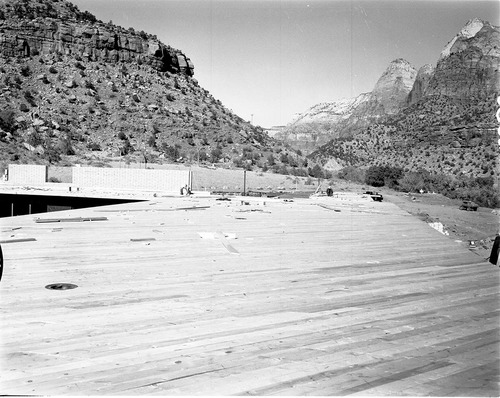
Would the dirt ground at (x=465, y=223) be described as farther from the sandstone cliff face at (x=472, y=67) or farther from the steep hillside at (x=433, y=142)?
the sandstone cliff face at (x=472, y=67)

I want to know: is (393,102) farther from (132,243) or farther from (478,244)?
(132,243)

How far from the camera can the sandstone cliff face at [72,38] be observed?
53.8 metres

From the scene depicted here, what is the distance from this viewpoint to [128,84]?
55.5 metres

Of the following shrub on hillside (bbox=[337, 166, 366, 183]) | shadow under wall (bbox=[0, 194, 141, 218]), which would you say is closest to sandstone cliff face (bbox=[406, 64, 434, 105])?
shrub on hillside (bbox=[337, 166, 366, 183])

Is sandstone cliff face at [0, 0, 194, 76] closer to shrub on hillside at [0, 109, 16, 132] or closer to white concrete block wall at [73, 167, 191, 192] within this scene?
shrub on hillside at [0, 109, 16, 132]

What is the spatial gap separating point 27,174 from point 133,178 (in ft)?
23.4

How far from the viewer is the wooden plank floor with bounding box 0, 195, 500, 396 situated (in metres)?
3.23

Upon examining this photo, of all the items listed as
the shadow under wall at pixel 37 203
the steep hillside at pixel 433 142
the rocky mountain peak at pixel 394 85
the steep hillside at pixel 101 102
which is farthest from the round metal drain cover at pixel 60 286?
the rocky mountain peak at pixel 394 85

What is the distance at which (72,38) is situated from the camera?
56.6m

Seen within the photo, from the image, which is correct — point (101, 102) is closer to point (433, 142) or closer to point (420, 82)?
point (433, 142)

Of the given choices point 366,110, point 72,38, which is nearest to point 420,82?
point 366,110

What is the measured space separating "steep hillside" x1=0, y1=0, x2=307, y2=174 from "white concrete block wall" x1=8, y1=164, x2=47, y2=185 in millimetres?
8643

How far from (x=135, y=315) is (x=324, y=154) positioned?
207 ft

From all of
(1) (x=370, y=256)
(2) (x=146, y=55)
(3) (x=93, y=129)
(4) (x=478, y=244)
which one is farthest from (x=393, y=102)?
(1) (x=370, y=256)
